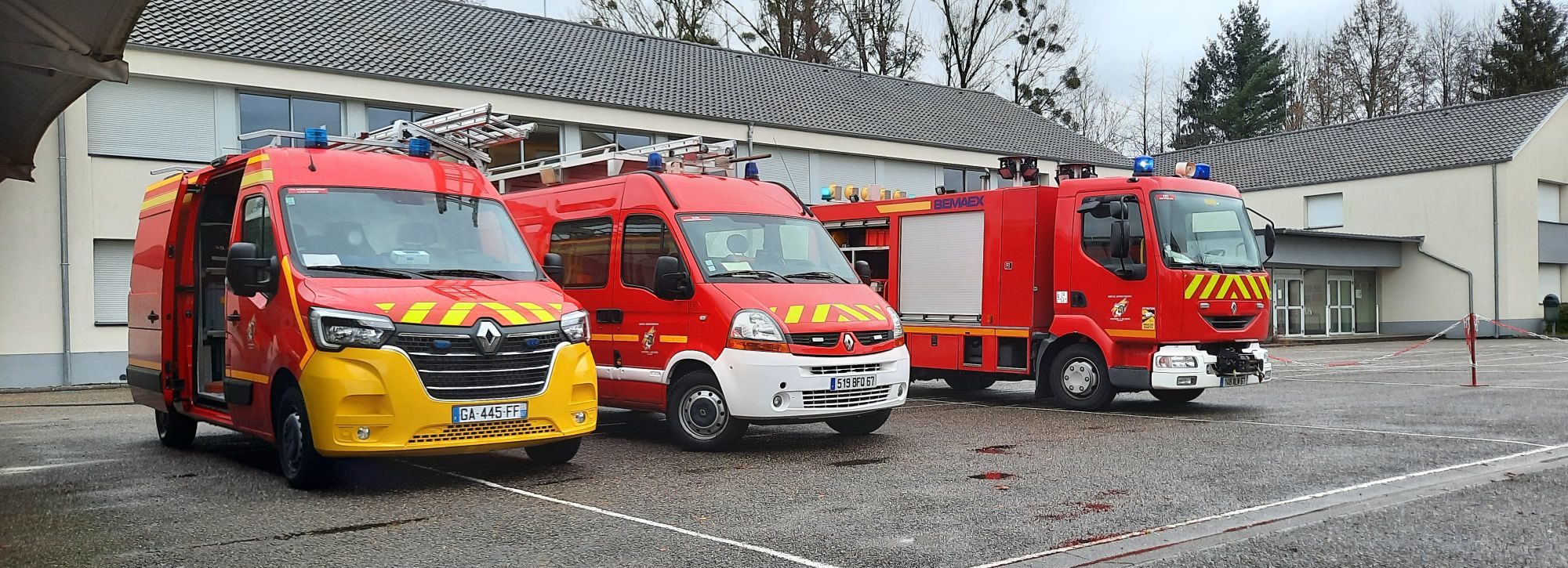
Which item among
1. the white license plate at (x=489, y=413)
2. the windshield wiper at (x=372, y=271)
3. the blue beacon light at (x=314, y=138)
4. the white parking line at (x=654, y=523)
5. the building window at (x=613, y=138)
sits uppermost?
the building window at (x=613, y=138)

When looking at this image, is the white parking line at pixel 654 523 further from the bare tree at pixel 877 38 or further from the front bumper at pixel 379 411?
the bare tree at pixel 877 38

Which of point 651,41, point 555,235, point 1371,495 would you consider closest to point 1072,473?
point 1371,495

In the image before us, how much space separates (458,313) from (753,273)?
2.92 meters

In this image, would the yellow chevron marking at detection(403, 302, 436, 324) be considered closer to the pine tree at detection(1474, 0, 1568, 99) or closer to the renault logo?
the renault logo

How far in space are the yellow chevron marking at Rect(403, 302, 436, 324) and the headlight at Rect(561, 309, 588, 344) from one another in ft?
3.06

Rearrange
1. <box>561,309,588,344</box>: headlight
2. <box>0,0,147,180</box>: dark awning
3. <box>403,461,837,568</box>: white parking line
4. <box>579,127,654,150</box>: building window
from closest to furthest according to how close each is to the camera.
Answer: <box>403,461,837,568</box>: white parking line < <box>0,0,147,180</box>: dark awning < <box>561,309,588,344</box>: headlight < <box>579,127,654,150</box>: building window

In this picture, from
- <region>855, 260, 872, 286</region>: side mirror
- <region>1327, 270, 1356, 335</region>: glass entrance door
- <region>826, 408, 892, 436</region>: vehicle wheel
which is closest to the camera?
<region>826, 408, 892, 436</region>: vehicle wheel

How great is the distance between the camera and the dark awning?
7797 mm

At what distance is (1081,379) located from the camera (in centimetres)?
1329

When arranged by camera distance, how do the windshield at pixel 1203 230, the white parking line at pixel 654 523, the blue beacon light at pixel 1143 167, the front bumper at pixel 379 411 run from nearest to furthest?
the white parking line at pixel 654 523 → the front bumper at pixel 379 411 → the windshield at pixel 1203 230 → the blue beacon light at pixel 1143 167

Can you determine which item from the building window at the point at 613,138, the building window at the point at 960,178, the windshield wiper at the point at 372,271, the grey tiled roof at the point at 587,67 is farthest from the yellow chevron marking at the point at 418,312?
the building window at the point at 960,178

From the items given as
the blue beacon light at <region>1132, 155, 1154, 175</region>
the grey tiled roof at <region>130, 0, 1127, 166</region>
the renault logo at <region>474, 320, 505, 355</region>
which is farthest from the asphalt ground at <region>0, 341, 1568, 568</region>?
the grey tiled roof at <region>130, 0, 1127, 166</region>

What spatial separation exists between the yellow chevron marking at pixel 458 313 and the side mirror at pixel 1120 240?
7500 millimetres

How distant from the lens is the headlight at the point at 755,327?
9.27m
